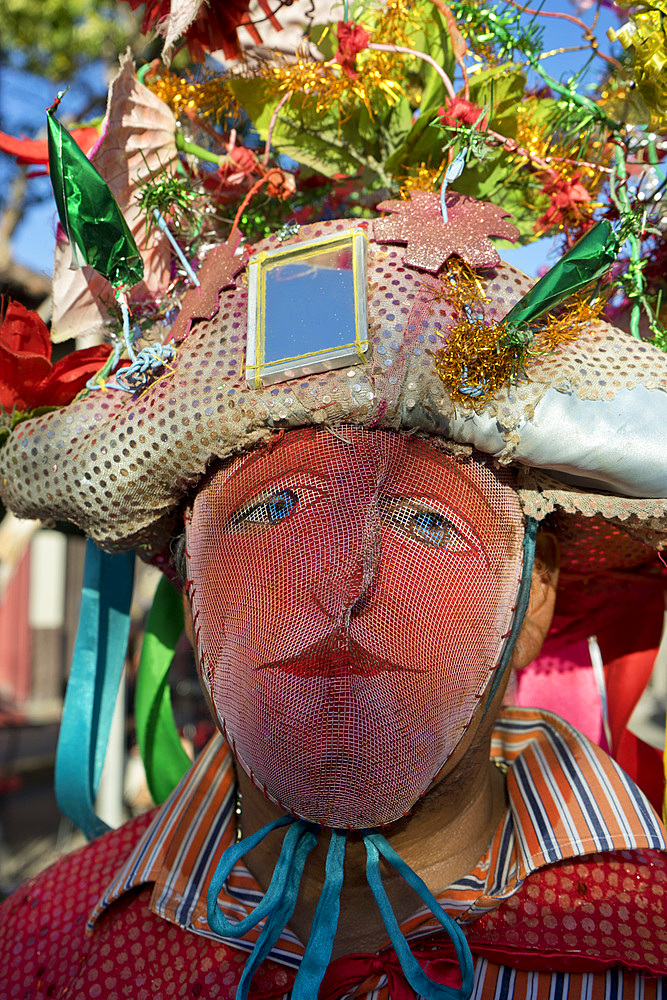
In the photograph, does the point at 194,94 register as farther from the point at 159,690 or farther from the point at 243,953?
the point at 243,953

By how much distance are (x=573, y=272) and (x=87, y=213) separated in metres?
0.81

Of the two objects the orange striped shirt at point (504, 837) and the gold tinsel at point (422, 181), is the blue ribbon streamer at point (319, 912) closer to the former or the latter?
the orange striped shirt at point (504, 837)

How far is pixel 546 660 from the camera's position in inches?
85.3

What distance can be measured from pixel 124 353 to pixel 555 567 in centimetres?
94

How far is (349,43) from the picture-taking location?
151 cm

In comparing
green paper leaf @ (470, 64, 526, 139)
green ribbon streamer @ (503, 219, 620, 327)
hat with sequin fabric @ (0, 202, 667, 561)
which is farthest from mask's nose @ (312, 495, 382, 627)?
green paper leaf @ (470, 64, 526, 139)

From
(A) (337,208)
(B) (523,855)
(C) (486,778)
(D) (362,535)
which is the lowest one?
(B) (523,855)

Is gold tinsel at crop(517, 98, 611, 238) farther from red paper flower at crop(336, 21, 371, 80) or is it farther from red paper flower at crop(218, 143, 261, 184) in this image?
red paper flower at crop(218, 143, 261, 184)

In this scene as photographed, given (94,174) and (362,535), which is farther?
(94,174)

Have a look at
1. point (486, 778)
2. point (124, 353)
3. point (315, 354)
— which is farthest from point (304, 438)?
point (486, 778)

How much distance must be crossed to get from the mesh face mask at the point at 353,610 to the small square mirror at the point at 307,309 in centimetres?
11

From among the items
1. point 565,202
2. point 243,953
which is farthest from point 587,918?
point 565,202

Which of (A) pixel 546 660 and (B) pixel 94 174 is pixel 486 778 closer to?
(A) pixel 546 660

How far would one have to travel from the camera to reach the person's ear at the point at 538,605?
5.16 ft
